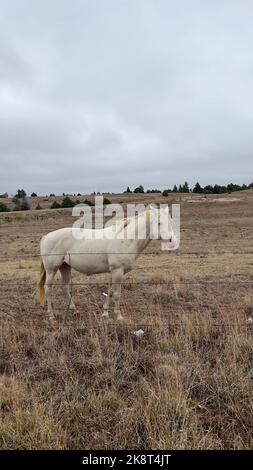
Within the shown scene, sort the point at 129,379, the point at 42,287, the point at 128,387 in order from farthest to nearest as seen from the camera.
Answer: the point at 42,287 < the point at 129,379 < the point at 128,387

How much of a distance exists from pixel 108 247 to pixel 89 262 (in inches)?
20.4

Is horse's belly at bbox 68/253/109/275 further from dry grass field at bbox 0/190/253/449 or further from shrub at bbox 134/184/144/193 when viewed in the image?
shrub at bbox 134/184/144/193

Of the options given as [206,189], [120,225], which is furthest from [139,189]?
[120,225]

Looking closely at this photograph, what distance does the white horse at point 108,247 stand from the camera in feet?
27.9

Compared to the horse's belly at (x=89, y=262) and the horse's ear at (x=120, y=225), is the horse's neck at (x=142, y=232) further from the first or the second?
the horse's belly at (x=89, y=262)

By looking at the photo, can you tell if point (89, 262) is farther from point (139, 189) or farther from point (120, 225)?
point (139, 189)

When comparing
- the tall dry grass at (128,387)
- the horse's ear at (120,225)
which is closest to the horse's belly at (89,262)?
the horse's ear at (120,225)

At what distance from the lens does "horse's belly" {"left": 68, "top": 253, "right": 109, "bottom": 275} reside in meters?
8.74

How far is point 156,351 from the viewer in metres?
5.41

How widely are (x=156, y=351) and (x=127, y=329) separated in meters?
1.00

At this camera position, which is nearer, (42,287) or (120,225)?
(120,225)

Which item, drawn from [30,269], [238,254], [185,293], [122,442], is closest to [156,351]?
[122,442]

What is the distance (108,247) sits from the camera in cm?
867

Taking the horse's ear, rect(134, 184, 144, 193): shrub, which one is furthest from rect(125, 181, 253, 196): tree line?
the horse's ear
